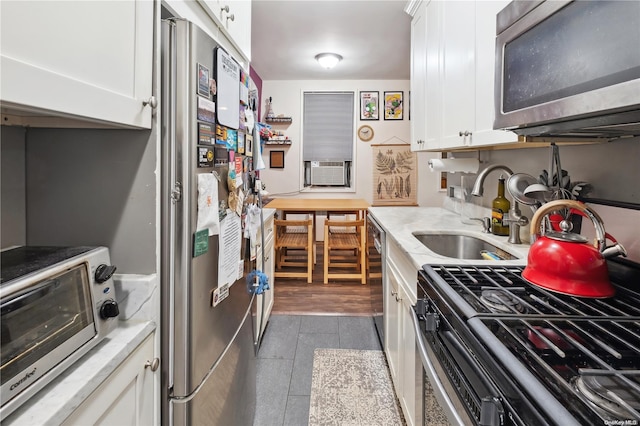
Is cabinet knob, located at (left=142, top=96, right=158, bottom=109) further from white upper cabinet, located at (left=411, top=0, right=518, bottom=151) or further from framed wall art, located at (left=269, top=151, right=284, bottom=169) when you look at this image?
framed wall art, located at (left=269, top=151, right=284, bottom=169)

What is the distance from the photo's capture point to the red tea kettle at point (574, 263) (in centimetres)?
89

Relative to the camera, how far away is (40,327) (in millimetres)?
648

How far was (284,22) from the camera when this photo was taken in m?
3.20

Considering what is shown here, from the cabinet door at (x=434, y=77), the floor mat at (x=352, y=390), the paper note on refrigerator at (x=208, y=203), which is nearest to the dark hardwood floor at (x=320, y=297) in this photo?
the floor mat at (x=352, y=390)

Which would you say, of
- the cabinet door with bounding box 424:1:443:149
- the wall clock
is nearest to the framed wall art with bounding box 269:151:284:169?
the wall clock

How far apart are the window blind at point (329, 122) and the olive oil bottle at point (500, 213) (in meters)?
3.50

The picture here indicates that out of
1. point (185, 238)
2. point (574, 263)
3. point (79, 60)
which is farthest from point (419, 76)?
point (79, 60)

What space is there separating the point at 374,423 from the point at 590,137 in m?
1.54

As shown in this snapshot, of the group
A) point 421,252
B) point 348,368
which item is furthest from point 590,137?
point 348,368

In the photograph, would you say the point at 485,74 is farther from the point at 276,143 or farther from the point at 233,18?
the point at 276,143

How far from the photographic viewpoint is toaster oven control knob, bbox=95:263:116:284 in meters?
0.80

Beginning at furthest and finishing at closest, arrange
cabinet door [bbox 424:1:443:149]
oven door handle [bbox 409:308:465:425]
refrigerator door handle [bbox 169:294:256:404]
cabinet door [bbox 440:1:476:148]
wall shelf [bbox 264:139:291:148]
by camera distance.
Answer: wall shelf [bbox 264:139:291:148] < cabinet door [bbox 424:1:443:149] < cabinet door [bbox 440:1:476:148] < refrigerator door handle [bbox 169:294:256:404] < oven door handle [bbox 409:308:465:425]

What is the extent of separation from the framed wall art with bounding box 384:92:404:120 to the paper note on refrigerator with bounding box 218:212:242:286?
4.36 meters

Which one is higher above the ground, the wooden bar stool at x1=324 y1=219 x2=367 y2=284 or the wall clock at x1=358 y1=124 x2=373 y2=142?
the wall clock at x1=358 y1=124 x2=373 y2=142
